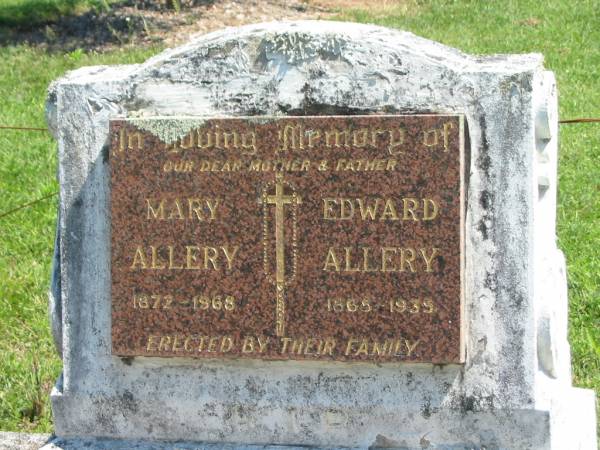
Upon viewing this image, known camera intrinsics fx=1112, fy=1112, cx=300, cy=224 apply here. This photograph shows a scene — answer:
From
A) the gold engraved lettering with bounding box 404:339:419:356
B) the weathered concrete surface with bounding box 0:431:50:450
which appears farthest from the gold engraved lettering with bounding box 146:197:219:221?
the weathered concrete surface with bounding box 0:431:50:450

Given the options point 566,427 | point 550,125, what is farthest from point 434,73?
point 566,427

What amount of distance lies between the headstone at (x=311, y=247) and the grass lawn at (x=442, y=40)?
1177 mm

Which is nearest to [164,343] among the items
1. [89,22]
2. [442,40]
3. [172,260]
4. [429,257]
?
[172,260]

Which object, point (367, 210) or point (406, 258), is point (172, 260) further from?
point (406, 258)

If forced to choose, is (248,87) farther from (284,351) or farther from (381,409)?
(381,409)

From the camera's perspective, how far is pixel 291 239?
3.58 m

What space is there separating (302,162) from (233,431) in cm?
94

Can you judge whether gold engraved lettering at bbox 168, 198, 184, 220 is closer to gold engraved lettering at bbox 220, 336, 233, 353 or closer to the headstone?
the headstone

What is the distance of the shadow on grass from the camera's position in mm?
11859

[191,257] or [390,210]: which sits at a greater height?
[390,210]

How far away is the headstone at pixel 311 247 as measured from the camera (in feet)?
11.4

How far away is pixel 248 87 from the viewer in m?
3.66

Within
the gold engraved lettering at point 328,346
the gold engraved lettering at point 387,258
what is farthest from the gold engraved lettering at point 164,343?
the gold engraved lettering at point 387,258

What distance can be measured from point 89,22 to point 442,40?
4341mm
